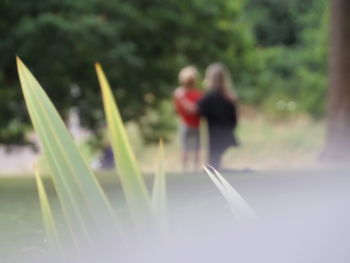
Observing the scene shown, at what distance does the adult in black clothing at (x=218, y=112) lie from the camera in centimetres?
842

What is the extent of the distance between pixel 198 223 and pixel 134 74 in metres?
9.56

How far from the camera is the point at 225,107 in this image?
8.43 m

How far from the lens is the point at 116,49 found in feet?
36.7

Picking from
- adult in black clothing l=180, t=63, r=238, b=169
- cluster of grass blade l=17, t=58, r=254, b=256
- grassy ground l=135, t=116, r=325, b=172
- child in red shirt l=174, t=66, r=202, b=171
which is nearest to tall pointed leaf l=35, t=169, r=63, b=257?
cluster of grass blade l=17, t=58, r=254, b=256

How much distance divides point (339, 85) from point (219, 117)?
2970mm

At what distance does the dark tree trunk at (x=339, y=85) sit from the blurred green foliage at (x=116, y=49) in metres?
2.28

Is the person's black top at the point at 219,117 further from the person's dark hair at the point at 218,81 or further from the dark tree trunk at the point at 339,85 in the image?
the dark tree trunk at the point at 339,85

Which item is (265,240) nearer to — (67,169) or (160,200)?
(160,200)

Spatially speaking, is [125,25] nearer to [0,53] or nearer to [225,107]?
[0,53]

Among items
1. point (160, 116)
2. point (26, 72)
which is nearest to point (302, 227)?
point (26, 72)

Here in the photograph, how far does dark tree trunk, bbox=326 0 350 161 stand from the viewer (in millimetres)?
10727

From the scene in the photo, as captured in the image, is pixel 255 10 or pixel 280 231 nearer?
pixel 280 231

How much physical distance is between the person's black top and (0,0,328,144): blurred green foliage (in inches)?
101

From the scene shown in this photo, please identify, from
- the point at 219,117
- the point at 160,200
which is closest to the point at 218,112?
the point at 219,117
